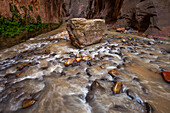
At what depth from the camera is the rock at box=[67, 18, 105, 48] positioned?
278 centimetres

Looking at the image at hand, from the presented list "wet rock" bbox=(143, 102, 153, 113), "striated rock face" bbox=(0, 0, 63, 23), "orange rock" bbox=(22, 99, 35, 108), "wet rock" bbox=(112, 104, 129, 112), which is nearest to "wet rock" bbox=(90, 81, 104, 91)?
"wet rock" bbox=(112, 104, 129, 112)

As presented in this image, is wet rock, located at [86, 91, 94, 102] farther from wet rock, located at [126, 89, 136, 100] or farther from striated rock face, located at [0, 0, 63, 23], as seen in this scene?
striated rock face, located at [0, 0, 63, 23]

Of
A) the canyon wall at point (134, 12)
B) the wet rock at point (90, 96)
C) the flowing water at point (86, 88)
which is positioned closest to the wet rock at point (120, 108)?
the flowing water at point (86, 88)

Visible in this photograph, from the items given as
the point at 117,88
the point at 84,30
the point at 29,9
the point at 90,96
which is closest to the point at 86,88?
the point at 90,96

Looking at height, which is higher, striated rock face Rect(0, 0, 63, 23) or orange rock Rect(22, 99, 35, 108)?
striated rock face Rect(0, 0, 63, 23)

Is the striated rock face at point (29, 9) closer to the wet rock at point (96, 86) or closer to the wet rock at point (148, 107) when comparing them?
the wet rock at point (96, 86)

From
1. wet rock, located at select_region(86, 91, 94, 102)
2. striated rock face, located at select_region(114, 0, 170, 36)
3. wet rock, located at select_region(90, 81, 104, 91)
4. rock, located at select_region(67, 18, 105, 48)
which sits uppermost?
striated rock face, located at select_region(114, 0, 170, 36)

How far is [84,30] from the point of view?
9.04ft

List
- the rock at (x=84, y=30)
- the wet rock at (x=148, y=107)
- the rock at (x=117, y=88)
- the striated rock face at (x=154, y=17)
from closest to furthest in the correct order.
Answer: the wet rock at (x=148, y=107)
the rock at (x=117, y=88)
the rock at (x=84, y=30)
the striated rock face at (x=154, y=17)

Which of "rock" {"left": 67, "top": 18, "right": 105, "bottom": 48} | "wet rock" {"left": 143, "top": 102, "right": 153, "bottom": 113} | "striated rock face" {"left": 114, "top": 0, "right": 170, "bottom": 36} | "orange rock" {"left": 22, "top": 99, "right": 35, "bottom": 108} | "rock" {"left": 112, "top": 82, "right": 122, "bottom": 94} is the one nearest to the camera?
"wet rock" {"left": 143, "top": 102, "right": 153, "bottom": 113}

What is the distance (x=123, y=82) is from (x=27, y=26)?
6323mm

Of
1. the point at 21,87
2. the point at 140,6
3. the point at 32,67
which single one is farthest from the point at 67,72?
the point at 140,6

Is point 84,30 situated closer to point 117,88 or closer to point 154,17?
point 117,88

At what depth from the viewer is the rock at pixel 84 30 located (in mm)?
2781
